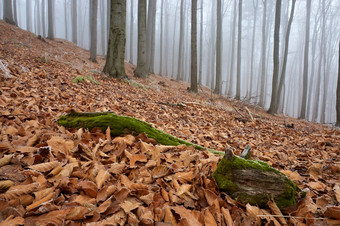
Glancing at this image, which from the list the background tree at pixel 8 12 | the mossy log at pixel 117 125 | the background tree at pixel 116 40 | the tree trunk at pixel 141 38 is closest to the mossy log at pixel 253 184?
the mossy log at pixel 117 125

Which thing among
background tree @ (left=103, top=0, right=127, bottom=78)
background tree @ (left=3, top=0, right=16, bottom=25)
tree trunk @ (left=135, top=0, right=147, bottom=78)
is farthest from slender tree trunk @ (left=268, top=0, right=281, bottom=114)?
background tree @ (left=3, top=0, right=16, bottom=25)

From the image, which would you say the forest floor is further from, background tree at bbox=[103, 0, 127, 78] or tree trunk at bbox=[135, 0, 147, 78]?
tree trunk at bbox=[135, 0, 147, 78]

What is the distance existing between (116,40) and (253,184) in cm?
611

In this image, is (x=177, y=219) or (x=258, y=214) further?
(x=258, y=214)

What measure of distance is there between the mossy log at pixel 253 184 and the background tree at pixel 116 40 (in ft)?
18.9

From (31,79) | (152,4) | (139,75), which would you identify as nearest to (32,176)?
(31,79)

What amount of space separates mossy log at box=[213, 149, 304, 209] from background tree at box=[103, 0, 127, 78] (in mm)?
5759

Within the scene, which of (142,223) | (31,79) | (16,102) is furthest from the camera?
(31,79)

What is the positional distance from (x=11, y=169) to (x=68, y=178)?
356 mm

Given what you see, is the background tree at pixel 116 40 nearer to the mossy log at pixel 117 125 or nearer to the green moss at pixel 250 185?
the mossy log at pixel 117 125

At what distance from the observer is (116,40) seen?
6.25 metres

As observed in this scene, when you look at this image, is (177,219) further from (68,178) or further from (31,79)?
(31,79)

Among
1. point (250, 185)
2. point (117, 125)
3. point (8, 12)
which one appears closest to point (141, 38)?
point (117, 125)

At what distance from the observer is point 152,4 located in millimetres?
13805
